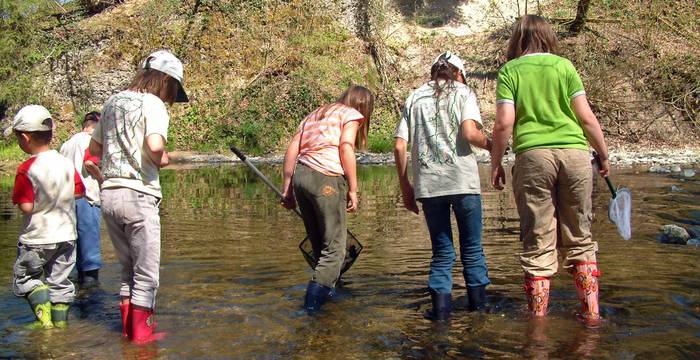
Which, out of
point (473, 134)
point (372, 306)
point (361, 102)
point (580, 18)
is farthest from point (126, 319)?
point (580, 18)

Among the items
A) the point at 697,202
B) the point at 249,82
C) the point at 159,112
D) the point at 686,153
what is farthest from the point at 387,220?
the point at 249,82

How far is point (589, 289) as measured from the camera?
464 cm

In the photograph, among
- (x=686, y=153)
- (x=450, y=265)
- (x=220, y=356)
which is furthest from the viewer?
(x=686, y=153)

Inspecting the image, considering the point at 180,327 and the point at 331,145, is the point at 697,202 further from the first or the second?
the point at 180,327

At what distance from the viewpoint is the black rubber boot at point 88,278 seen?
621 centimetres

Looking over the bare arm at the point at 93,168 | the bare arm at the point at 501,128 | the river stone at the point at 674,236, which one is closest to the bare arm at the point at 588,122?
the bare arm at the point at 501,128

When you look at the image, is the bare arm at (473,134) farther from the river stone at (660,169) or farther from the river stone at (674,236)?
the river stone at (660,169)

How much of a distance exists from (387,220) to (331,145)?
4691mm

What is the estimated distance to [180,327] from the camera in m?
4.83

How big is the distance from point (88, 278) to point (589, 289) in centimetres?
389

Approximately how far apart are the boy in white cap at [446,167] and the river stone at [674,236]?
3.09 m

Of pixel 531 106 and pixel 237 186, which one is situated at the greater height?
pixel 531 106

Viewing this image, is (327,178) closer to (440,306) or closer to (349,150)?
(349,150)

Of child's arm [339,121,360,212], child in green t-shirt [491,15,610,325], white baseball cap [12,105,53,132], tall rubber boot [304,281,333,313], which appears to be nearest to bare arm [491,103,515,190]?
child in green t-shirt [491,15,610,325]
